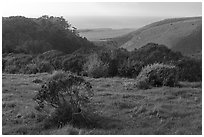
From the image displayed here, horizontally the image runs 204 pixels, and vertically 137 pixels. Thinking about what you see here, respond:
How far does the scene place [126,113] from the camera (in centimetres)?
766

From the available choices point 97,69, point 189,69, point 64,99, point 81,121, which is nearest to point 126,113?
point 81,121

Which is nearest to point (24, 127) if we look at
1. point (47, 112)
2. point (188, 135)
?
point (47, 112)

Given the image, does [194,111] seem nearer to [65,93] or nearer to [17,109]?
[65,93]

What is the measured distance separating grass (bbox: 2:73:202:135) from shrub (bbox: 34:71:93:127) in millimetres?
256

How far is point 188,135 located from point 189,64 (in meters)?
10.4

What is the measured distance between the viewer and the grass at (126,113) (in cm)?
663

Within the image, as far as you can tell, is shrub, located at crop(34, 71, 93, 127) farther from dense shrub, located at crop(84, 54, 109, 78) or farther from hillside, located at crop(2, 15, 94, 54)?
hillside, located at crop(2, 15, 94, 54)

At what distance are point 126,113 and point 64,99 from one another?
1.29m

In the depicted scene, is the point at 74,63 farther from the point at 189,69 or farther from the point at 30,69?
the point at 189,69

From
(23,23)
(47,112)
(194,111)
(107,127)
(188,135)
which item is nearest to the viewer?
A: (188,135)

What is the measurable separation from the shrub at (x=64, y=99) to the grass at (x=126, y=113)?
26 centimetres

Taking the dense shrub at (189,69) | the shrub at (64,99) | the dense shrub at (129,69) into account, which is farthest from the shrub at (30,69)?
the shrub at (64,99)

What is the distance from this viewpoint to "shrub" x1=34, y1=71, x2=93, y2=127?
712cm

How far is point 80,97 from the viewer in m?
7.46
